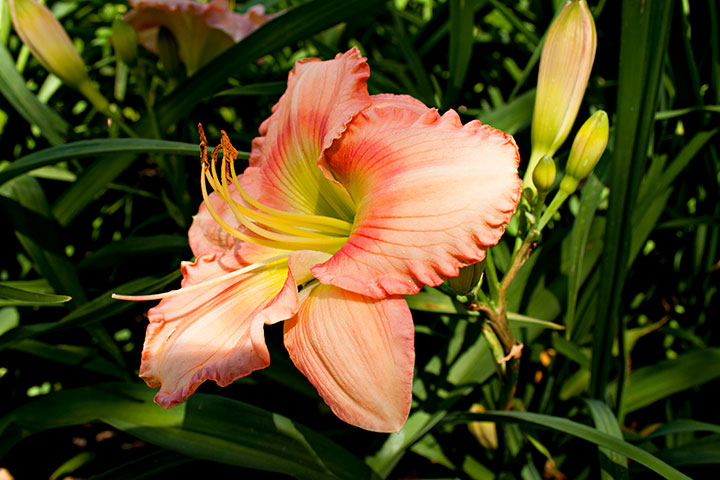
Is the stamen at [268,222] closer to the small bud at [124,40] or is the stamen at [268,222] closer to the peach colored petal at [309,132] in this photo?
the peach colored petal at [309,132]

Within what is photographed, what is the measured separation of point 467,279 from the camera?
0.54 m

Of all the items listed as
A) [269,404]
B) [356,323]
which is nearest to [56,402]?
[269,404]

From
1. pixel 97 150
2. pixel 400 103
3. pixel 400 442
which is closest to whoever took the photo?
pixel 400 103

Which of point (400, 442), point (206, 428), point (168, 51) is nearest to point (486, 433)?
point (400, 442)

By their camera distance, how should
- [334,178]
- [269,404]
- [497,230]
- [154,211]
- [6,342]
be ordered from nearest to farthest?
[497,230] < [334,178] < [6,342] < [269,404] < [154,211]

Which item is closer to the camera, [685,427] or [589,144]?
[589,144]

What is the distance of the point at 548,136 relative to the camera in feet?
2.18

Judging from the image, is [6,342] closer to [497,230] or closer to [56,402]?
[56,402]

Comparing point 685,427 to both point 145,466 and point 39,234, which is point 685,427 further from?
point 39,234

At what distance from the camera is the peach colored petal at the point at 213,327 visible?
1.75ft

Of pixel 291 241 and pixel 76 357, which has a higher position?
pixel 291 241

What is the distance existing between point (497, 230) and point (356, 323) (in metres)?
0.17

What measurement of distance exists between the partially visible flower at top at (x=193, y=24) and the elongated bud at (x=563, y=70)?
671 mm

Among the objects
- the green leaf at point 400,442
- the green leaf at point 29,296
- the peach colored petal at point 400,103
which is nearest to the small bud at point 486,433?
the green leaf at point 400,442
